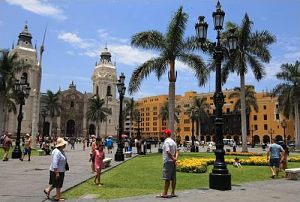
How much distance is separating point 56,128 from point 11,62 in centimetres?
6038

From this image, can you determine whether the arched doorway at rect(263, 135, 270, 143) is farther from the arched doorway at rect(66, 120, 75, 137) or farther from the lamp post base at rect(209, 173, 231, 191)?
the lamp post base at rect(209, 173, 231, 191)

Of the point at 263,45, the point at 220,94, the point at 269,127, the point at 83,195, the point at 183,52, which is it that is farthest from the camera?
the point at 269,127

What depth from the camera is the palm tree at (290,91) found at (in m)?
41.5

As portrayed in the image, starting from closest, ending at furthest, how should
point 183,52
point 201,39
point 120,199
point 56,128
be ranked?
point 120,199 < point 201,39 < point 183,52 < point 56,128

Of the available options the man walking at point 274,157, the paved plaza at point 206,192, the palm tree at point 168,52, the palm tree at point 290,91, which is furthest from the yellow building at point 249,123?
the paved plaza at point 206,192

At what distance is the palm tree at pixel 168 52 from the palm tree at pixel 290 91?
18762 millimetres

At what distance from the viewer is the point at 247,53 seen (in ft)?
105

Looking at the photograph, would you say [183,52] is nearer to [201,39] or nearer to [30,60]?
[201,39]

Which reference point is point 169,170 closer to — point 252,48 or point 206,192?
point 206,192

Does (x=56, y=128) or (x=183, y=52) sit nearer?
(x=183, y=52)

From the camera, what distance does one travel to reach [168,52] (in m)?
27.6

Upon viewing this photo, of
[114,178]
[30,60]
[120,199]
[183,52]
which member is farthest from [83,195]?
[30,60]

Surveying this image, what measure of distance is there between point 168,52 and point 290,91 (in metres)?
20.4

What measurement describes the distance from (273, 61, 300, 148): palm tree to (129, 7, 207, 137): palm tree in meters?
18.8
